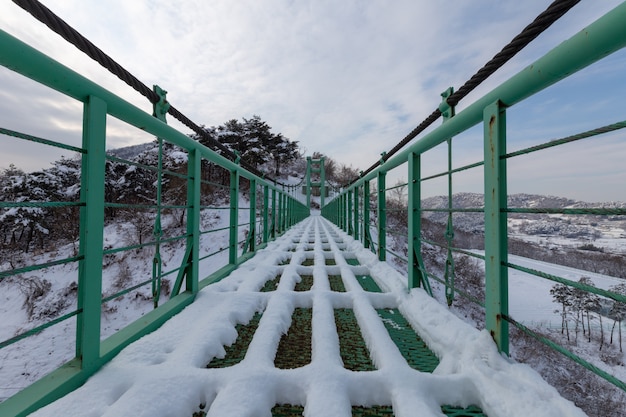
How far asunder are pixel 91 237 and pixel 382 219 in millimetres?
1700

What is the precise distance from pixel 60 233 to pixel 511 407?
12.5 metres

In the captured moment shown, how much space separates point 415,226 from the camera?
49.0 inches

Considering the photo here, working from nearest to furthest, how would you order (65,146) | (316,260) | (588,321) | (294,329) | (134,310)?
1. (65,146)
2. (294,329)
3. (316,260)
4. (134,310)
5. (588,321)

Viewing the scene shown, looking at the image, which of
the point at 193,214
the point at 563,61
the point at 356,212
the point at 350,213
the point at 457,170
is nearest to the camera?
the point at 563,61

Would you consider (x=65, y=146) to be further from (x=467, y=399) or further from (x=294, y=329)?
(x=467, y=399)

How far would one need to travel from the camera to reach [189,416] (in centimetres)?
51

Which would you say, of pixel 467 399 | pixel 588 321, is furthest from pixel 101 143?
pixel 588 321

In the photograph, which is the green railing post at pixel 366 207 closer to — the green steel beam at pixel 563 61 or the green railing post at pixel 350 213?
the green railing post at pixel 350 213

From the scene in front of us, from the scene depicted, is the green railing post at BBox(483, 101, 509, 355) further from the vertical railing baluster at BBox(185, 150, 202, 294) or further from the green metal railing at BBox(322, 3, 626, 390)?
the vertical railing baluster at BBox(185, 150, 202, 294)

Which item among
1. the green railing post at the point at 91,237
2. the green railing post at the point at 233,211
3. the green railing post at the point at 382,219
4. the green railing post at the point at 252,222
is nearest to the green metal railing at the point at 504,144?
the green railing post at the point at 382,219

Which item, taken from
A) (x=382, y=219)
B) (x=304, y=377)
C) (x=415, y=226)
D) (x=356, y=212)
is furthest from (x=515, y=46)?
(x=356, y=212)

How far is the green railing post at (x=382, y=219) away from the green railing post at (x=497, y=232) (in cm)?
115

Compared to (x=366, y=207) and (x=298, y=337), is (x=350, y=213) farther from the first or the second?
(x=298, y=337)

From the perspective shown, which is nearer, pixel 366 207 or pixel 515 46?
pixel 515 46
